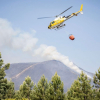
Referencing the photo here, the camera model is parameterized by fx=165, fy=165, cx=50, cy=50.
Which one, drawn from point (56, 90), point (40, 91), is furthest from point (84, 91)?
point (40, 91)

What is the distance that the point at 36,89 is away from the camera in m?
38.3

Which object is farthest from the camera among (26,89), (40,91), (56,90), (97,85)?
(26,89)

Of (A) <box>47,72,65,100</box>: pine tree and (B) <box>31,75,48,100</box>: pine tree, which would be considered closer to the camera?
(A) <box>47,72,65,100</box>: pine tree

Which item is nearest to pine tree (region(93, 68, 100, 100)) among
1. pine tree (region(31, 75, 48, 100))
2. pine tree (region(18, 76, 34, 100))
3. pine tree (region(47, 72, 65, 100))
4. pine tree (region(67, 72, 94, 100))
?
pine tree (region(67, 72, 94, 100))

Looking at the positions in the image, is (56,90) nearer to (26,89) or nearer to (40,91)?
(40,91)

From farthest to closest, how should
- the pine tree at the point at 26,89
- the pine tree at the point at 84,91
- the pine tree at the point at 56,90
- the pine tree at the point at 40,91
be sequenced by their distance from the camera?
the pine tree at the point at 26,89
the pine tree at the point at 40,91
the pine tree at the point at 84,91
the pine tree at the point at 56,90

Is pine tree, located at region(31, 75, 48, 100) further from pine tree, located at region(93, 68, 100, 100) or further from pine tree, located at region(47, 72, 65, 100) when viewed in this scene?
pine tree, located at region(93, 68, 100, 100)

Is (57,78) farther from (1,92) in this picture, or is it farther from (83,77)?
(1,92)

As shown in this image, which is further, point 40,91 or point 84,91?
point 40,91

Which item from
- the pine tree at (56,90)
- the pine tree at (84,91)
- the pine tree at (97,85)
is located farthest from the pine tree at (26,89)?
the pine tree at (97,85)

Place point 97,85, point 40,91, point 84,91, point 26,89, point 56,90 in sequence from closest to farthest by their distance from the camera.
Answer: point 56,90, point 84,91, point 97,85, point 40,91, point 26,89

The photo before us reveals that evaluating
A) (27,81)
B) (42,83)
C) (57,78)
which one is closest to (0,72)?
(27,81)

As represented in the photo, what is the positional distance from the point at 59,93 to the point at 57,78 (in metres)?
3.34

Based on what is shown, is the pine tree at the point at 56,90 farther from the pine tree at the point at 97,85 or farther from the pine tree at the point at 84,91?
the pine tree at the point at 97,85
